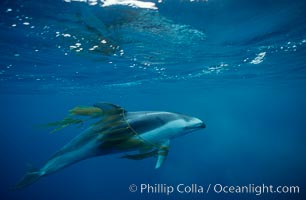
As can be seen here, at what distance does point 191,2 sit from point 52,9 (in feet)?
19.0

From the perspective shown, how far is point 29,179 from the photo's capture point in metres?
5.05

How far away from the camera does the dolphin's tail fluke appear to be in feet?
16.3

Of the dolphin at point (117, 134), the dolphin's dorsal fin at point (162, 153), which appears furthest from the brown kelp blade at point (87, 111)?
the dolphin's dorsal fin at point (162, 153)

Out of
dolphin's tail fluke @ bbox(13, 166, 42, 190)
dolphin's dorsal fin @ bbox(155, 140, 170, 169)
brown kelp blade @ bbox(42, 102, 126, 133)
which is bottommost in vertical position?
dolphin's tail fluke @ bbox(13, 166, 42, 190)

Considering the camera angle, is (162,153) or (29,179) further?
(29,179)

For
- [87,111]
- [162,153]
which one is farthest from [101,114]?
[162,153]

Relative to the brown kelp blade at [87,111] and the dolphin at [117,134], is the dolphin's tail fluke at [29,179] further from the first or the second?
the brown kelp blade at [87,111]

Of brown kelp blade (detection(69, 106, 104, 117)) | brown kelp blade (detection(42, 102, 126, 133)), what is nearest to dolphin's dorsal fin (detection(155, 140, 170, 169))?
brown kelp blade (detection(42, 102, 126, 133))

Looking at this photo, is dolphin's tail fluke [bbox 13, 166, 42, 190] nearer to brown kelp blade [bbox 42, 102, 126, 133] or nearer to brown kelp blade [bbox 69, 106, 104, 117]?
brown kelp blade [bbox 42, 102, 126, 133]

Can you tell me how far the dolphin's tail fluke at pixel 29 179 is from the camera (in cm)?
497

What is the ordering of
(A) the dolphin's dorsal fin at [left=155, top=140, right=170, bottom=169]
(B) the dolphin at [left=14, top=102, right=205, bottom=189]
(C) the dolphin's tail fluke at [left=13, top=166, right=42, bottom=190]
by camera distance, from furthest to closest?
1. (C) the dolphin's tail fluke at [left=13, top=166, right=42, bottom=190]
2. (A) the dolphin's dorsal fin at [left=155, top=140, right=170, bottom=169]
3. (B) the dolphin at [left=14, top=102, right=205, bottom=189]

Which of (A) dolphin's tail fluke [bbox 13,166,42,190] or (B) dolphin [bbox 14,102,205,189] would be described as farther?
(A) dolphin's tail fluke [bbox 13,166,42,190]

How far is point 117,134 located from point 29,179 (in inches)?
89.4

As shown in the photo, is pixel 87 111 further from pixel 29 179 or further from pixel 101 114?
pixel 29 179
